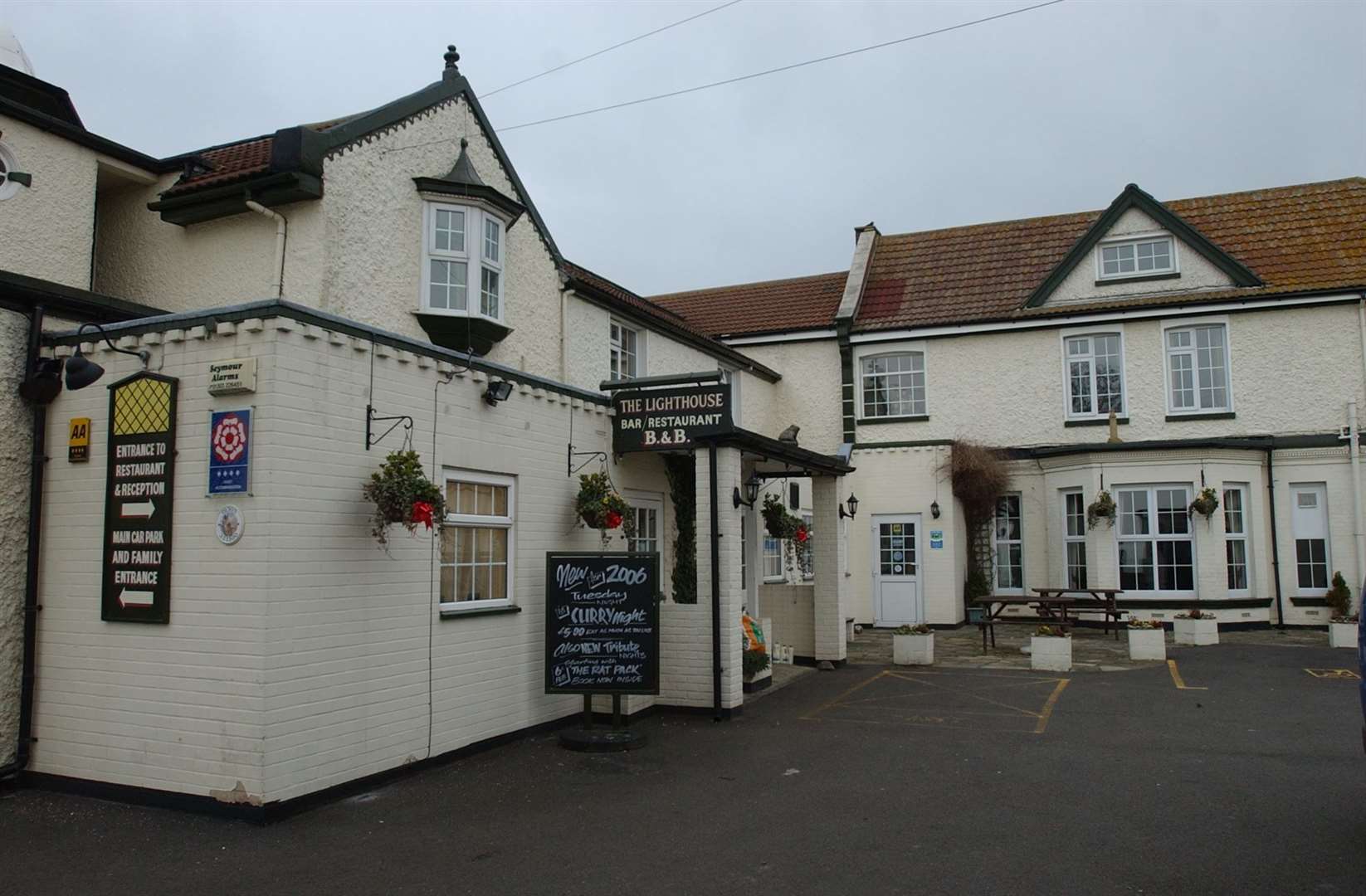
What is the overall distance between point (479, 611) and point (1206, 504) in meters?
15.3

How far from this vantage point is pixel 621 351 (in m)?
16.1

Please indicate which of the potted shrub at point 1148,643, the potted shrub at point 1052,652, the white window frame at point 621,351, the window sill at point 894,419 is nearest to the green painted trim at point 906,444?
the window sill at point 894,419

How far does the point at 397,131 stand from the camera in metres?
11.5

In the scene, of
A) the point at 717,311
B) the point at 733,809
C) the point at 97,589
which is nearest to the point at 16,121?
the point at 97,589

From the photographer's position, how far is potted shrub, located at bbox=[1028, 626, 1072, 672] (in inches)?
553

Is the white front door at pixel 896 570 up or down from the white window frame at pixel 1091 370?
down

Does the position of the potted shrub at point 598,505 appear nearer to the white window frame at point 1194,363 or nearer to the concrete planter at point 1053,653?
the concrete planter at point 1053,653

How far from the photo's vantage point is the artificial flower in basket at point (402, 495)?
7.56 metres

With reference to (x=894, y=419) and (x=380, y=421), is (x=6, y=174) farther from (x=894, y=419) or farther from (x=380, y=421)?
(x=894, y=419)

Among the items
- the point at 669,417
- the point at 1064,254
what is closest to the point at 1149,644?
the point at 669,417

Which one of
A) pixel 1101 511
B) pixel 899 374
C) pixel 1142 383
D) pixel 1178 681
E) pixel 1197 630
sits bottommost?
pixel 1178 681

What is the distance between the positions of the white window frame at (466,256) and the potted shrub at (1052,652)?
29.3 feet

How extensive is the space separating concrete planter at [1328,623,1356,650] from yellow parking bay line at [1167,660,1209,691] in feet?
12.1

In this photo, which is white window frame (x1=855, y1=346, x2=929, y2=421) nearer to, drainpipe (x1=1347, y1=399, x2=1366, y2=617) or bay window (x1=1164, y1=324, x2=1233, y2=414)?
bay window (x1=1164, y1=324, x2=1233, y2=414)
